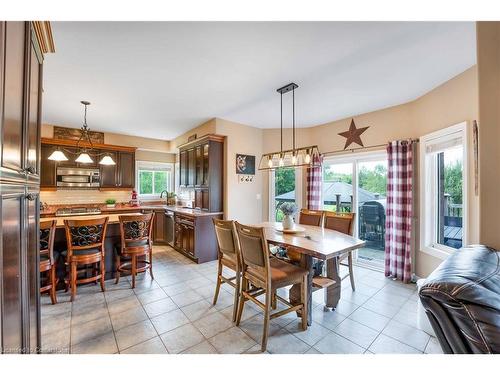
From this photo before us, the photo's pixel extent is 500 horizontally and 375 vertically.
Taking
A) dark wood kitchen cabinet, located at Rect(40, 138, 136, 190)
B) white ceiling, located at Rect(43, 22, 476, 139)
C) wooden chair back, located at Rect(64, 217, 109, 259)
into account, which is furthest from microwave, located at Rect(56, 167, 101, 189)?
wooden chair back, located at Rect(64, 217, 109, 259)

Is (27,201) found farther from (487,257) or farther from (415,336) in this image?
(415,336)

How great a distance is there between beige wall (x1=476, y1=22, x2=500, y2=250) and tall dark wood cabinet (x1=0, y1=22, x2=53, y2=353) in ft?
8.80

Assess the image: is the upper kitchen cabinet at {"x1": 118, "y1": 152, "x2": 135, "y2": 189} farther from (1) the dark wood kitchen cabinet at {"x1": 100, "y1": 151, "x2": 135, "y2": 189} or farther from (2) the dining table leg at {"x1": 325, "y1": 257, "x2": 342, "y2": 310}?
(2) the dining table leg at {"x1": 325, "y1": 257, "x2": 342, "y2": 310}

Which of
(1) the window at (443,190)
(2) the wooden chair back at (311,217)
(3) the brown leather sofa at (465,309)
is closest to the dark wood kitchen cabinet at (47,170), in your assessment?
(2) the wooden chair back at (311,217)

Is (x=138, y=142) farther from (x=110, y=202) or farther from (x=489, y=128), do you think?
(x=489, y=128)

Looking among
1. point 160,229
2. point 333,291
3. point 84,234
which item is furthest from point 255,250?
point 160,229

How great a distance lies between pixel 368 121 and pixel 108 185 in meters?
5.54

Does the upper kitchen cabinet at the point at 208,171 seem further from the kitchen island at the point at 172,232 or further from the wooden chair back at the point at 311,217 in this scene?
the wooden chair back at the point at 311,217

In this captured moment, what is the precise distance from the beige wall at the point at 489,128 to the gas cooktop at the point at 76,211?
222 inches

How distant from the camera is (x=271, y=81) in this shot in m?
2.60

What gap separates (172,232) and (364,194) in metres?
4.04

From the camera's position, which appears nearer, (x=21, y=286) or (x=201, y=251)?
(x=21, y=286)

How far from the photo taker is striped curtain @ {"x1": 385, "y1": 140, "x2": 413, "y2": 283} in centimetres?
310
